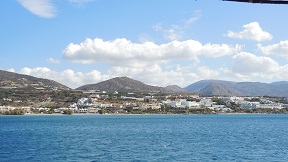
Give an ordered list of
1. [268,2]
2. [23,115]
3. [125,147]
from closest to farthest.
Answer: [268,2] → [125,147] → [23,115]

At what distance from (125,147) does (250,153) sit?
1352 cm

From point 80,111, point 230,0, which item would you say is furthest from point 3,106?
point 230,0

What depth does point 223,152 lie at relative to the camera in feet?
137

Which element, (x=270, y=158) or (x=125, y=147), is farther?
(x=125, y=147)

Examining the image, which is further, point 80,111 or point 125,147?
point 80,111

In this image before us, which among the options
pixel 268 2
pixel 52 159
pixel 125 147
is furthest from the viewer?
pixel 125 147

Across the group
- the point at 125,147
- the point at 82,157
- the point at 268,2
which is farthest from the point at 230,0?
the point at 125,147

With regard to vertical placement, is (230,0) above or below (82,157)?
above

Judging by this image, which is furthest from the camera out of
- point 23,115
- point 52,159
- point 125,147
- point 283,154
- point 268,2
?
point 23,115

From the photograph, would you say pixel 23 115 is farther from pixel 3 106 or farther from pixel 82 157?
pixel 82 157

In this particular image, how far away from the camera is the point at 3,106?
184250mm

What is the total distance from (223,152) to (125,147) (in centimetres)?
1085

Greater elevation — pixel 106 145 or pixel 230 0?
pixel 230 0

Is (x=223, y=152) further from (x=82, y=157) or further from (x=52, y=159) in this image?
(x=52, y=159)
